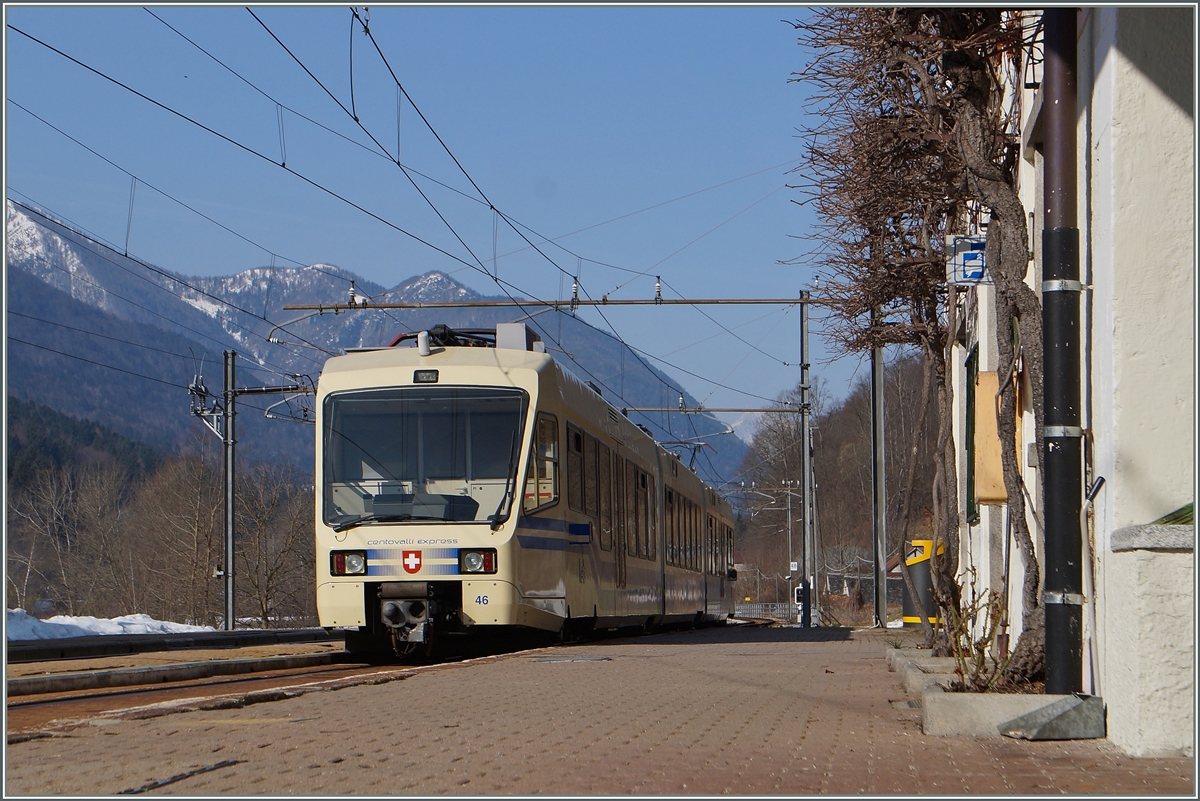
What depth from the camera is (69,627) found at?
2227 centimetres

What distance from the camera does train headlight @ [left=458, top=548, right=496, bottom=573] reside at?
13461mm

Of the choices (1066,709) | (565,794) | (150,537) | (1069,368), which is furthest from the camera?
(150,537)

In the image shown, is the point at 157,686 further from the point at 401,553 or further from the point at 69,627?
the point at 69,627

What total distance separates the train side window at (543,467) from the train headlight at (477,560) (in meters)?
0.65

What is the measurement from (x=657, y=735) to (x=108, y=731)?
2.68m

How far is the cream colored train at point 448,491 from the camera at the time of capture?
1351cm

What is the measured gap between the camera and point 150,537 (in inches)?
3425

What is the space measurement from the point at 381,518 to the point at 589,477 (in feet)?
10.5

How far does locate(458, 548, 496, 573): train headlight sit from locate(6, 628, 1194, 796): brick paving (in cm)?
386

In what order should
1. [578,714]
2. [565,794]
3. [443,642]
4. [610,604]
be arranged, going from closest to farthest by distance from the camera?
1. [565,794]
2. [578,714]
3. [443,642]
4. [610,604]

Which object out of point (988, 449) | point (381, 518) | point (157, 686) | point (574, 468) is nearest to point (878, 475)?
point (574, 468)

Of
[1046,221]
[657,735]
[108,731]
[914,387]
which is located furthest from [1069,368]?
[914,387]

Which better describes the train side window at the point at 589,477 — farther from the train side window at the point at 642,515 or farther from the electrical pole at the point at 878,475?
the electrical pole at the point at 878,475

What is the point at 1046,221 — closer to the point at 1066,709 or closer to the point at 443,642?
the point at 1066,709
